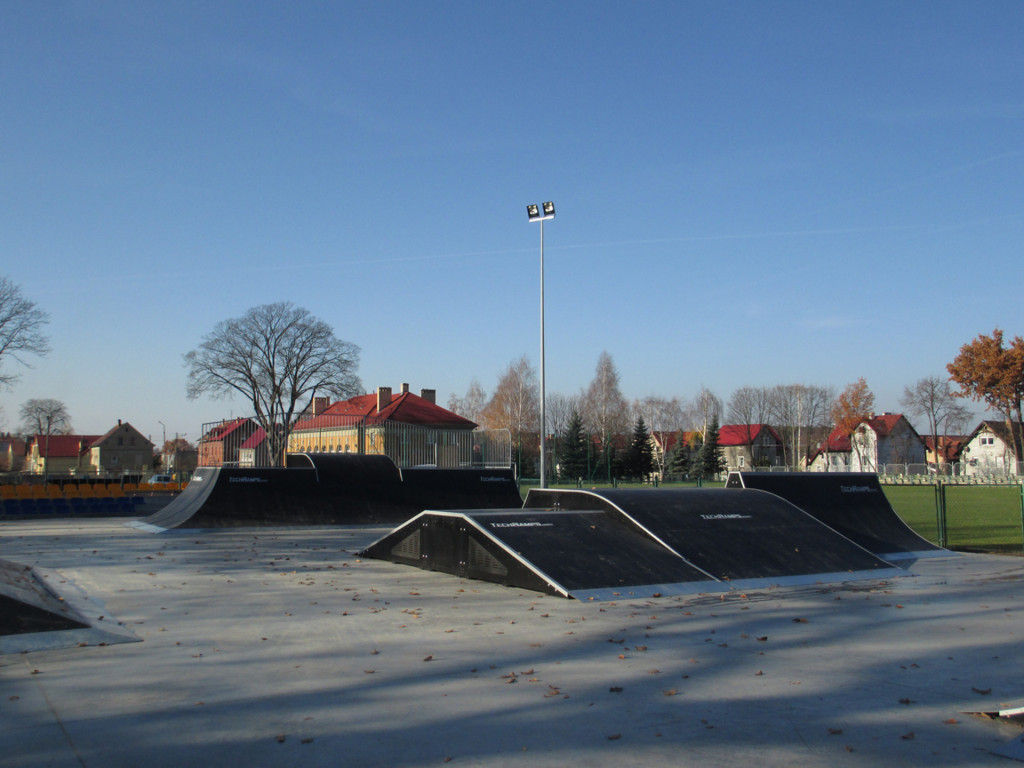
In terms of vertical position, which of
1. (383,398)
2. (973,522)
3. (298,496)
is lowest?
(973,522)

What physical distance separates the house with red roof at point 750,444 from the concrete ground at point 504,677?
83.9 m

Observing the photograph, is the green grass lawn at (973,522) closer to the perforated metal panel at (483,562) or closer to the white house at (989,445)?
the perforated metal panel at (483,562)

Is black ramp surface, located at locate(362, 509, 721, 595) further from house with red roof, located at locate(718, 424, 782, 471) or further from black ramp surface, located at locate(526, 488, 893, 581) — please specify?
house with red roof, located at locate(718, 424, 782, 471)

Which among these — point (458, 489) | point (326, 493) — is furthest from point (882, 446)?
point (326, 493)

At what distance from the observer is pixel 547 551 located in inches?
438

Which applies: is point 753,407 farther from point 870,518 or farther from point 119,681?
point 119,681

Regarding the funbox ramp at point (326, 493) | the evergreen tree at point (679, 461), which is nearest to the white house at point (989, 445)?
the evergreen tree at point (679, 461)

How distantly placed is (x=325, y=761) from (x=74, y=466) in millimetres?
122765

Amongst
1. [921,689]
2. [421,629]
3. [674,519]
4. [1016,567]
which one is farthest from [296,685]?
[1016,567]

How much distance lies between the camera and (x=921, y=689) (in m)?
6.02

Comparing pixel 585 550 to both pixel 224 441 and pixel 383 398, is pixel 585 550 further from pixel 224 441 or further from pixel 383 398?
pixel 383 398

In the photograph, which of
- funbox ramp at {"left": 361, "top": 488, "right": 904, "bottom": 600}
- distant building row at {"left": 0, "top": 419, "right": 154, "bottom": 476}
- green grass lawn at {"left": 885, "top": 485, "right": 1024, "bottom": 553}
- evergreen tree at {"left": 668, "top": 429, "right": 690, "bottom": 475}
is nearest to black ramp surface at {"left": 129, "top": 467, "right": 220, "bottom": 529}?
funbox ramp at {"left": 361, "top": 488, "right": 904, "bottom": 600}

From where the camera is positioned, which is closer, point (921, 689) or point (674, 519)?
point (921, 689)

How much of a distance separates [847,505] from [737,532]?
4662mm
